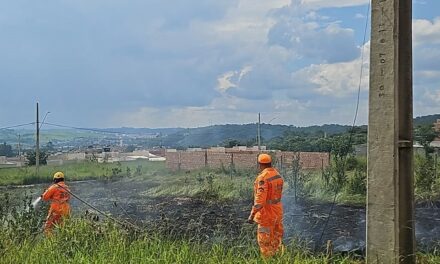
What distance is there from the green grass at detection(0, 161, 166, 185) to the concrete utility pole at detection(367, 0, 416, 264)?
49.8 ft

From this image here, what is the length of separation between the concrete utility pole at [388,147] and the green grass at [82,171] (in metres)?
15.2

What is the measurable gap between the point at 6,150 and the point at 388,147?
19415mm

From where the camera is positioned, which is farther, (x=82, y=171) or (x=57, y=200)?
(x=82, y=171)

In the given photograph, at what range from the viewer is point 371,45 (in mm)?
5219

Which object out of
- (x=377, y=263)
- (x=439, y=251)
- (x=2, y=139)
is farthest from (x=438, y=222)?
(x=2, y=139)

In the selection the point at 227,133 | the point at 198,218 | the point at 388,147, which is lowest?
the point at 198,218

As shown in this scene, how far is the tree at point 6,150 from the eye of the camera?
21691 mm

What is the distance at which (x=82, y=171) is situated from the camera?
2066cm

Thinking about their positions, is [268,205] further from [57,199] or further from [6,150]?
[6,150]

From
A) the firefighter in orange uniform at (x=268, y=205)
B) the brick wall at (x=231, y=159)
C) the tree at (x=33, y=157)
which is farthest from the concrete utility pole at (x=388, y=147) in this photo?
the tree at (x=33, y=157)

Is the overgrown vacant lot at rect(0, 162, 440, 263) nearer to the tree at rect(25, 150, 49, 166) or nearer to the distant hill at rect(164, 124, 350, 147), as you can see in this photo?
the distant hill at rect(164, 124, 350, 147)

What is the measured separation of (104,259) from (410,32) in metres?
3.57

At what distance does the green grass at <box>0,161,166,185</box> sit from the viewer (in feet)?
64.6

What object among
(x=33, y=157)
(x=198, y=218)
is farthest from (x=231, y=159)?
(x=198, y=218)
